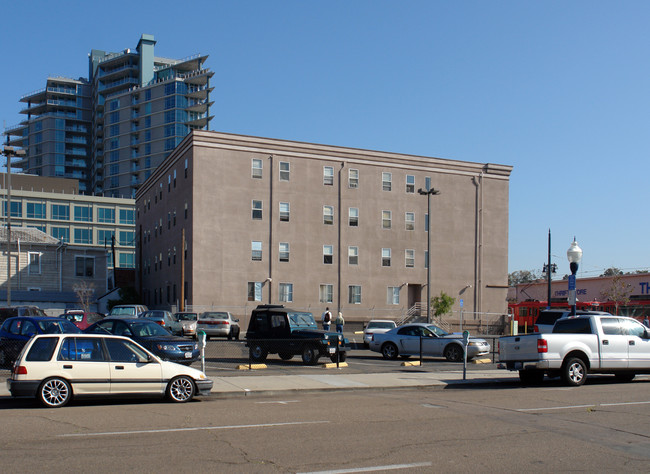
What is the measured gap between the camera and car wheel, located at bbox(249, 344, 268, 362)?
2327cm

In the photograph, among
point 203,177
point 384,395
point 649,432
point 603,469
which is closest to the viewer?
point 603,469

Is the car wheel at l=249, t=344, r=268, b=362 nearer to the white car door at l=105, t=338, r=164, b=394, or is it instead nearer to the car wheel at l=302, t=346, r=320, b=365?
the car wheel at l=302, t=346, r=320, b=365

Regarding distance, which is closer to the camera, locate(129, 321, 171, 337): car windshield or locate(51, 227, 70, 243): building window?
locate(129, 321, 171, 337): car windshield

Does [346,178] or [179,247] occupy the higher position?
[346,178]

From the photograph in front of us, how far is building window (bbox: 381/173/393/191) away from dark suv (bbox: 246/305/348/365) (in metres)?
29.0

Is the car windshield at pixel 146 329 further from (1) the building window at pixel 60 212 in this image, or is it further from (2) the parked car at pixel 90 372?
(1) the building window at pixel 60 212

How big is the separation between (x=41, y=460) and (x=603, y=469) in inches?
272

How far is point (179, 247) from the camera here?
165 feet

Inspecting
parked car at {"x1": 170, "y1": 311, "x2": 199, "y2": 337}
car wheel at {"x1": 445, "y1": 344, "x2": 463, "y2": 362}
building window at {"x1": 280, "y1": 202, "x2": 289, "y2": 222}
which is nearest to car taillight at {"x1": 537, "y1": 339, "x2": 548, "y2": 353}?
car wheel at {"x1": 445, "y1": 344, "x2": 463, "y2": 362}

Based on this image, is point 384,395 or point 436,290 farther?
point 436,290

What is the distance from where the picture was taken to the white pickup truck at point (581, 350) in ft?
58.4

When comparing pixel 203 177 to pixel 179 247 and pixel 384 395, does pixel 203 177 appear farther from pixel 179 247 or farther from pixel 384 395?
pixel 384 395

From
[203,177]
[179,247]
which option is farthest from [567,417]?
[179,247]

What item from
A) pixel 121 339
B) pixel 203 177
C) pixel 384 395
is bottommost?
pixel 384 395
